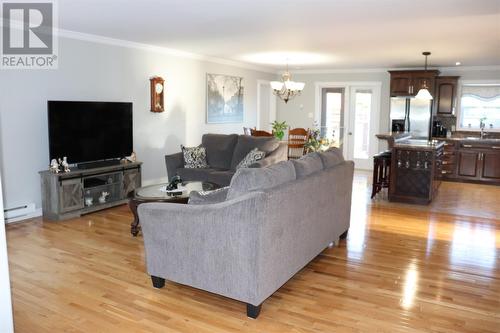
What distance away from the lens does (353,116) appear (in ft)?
34.6

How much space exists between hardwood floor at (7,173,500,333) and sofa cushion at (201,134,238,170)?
2248 mm

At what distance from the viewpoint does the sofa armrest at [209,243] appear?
291 cm

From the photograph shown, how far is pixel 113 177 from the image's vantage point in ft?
20.4

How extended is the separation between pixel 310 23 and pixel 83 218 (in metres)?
3.84

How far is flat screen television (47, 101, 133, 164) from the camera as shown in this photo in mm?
5543

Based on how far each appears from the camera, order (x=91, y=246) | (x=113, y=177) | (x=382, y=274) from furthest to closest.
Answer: (x=113, y=177)
(x=91, y=246)
(x=382, y=274)

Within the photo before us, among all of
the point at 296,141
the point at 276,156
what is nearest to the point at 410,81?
the point at 296,141

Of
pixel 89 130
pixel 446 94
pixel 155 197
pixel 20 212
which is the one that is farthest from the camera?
pixel 446 94

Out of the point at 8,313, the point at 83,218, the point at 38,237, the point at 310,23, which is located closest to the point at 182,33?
the point at 310,23

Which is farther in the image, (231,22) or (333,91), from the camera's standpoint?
(333,91)

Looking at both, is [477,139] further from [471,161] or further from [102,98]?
[102,98]

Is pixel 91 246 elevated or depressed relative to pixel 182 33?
depressed

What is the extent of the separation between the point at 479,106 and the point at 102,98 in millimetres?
7774

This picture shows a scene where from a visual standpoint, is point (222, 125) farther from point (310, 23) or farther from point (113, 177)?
point (310, 23)
